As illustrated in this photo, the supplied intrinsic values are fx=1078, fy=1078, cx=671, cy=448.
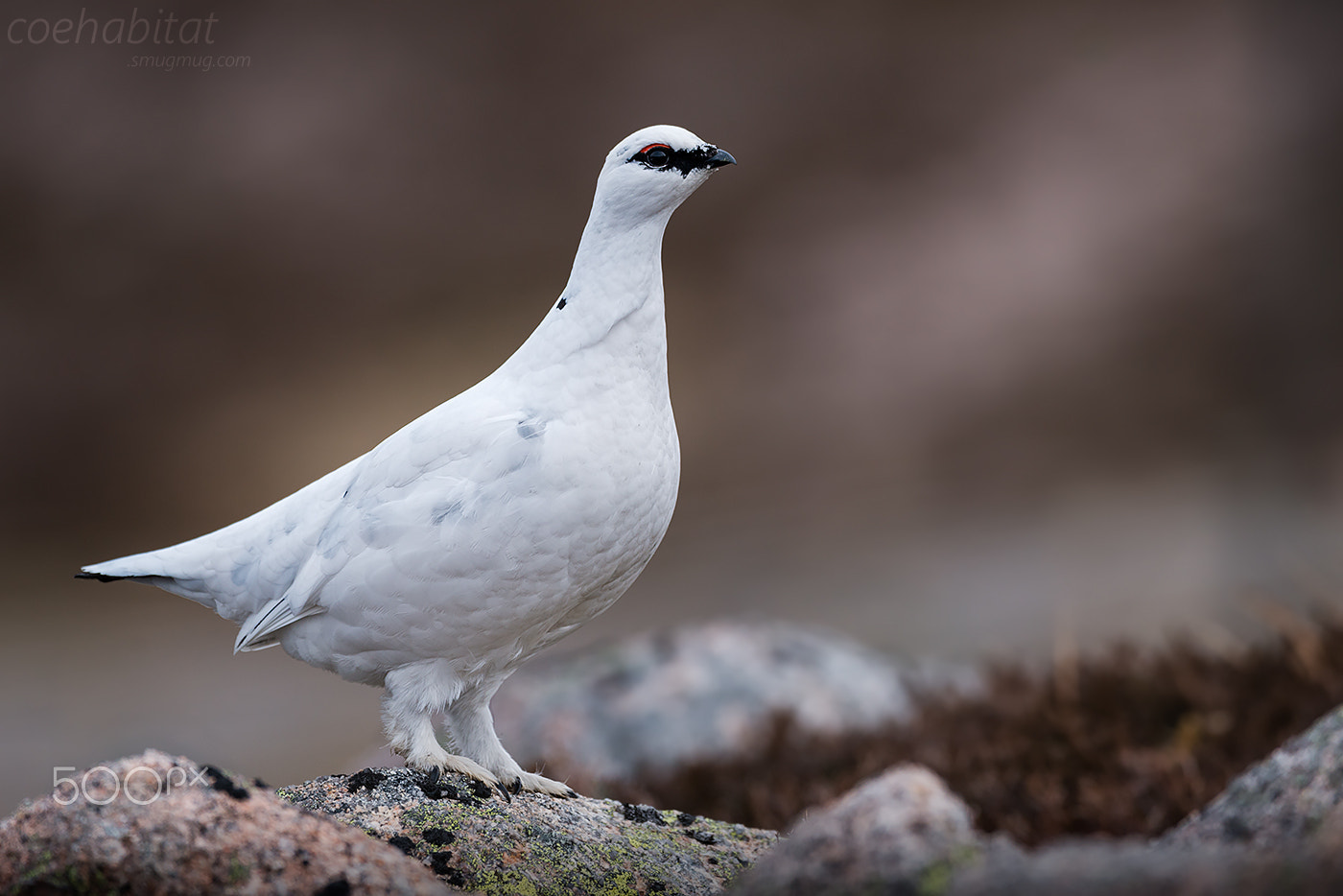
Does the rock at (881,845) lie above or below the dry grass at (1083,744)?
above

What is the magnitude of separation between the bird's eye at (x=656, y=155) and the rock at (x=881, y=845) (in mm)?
1461

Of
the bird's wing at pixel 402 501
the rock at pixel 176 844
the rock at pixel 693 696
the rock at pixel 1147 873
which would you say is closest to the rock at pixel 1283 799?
the rock at pixel 1147 873

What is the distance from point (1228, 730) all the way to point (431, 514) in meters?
2.71

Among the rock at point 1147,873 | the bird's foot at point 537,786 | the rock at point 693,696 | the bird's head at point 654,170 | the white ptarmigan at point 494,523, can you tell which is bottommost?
the rock at point 693,696

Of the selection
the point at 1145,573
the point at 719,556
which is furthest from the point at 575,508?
the point at 1145,573

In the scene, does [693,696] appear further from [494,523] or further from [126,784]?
[126,784]

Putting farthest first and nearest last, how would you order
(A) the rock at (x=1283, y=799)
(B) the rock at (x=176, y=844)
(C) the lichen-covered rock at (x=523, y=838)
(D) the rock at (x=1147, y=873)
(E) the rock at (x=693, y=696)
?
(E) the rock at (x=693, y=696)
(C) the lichen-covered rock at (x=523, y=838)
(A) the rock at (x=1283, y=799)
(B) the rock at (x=176, y=844)
(D) the rock at (x=1147, y=873)

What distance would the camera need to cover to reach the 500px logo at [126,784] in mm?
1599

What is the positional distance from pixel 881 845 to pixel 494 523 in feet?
3.70

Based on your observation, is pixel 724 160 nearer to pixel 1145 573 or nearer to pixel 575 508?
pixel 575 508

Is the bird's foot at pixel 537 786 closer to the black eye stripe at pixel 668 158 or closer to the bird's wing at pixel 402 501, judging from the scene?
the bird's wing at pixel 402 501

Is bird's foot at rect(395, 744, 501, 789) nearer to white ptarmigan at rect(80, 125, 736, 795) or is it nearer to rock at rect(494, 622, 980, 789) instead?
white ptarmigan at rect(80, 125, 736, 795)

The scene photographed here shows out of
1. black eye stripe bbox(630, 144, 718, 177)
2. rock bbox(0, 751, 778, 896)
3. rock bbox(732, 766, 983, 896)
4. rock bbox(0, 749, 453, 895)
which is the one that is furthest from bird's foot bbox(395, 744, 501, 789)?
black eye stripe bbox(630, 144, 718, 177)

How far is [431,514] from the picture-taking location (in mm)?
2250
